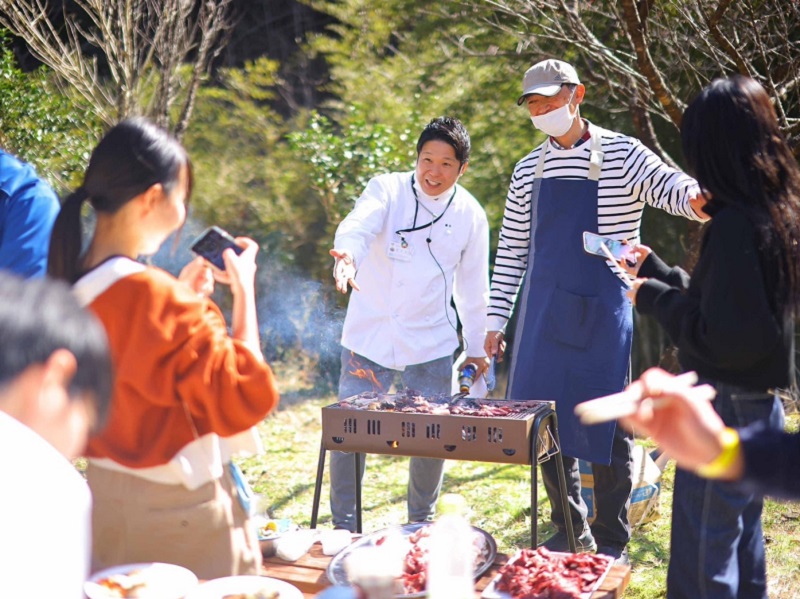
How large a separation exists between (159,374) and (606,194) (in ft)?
8.87

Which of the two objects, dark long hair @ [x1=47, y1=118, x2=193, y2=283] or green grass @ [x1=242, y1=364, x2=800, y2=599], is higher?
dark long hair @ [x1=47, y1=118, x2=193, y2=283]

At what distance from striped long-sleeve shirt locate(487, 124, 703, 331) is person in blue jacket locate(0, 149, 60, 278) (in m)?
2.30

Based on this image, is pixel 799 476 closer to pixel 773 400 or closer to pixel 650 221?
pixel 773 400

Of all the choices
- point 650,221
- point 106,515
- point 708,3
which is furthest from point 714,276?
point 650,221

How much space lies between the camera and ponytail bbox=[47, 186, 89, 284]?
2.26m

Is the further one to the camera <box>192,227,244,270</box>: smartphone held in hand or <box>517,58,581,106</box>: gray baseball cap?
<box>517,58,581,106</box>: gray baseball cap

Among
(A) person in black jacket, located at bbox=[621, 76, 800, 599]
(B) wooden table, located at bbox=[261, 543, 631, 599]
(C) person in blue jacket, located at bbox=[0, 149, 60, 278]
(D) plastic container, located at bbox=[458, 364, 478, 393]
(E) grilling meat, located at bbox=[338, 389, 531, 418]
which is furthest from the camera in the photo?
(D) plastic container, located at bbox=[458, 364, 478, 393]

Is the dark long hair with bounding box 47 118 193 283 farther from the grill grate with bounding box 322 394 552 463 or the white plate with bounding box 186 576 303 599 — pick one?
the grill grate with bounding box 322 394 552 463

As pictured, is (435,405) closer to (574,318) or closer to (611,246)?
(574,318)

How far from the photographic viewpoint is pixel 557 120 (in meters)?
4.20

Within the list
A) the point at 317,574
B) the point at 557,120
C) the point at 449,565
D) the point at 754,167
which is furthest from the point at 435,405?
the point at 449,565

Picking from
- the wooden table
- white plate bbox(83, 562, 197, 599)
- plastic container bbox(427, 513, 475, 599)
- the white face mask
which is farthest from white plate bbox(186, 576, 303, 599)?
the white face mask

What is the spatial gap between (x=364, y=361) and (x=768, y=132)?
2.59 metres

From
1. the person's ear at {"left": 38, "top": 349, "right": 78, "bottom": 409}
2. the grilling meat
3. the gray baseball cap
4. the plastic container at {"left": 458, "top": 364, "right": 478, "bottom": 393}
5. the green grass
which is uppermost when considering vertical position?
the gray baseball cap
